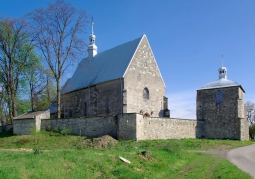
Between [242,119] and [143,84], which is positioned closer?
[242,119]

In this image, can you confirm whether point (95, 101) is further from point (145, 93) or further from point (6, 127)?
point (6, 127)

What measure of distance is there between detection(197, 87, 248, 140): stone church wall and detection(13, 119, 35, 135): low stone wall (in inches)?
722

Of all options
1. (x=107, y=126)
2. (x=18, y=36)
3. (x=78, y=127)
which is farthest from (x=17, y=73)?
(x=107, y=126)

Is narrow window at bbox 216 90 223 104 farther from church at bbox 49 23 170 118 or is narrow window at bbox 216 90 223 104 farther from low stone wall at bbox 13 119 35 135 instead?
low stone wall at bbox 13 119 35 135

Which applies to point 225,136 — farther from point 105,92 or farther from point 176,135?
point 105,92

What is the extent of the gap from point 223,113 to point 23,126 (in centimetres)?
2141

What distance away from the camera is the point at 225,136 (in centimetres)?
2995

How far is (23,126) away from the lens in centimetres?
2695

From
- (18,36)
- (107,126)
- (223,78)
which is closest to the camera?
(107,126)

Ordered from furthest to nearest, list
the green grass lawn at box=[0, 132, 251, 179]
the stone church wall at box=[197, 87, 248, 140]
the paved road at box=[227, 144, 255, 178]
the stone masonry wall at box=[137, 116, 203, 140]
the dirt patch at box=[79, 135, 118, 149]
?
the stone church wall at box=[197, 87, 248, 140] < the stone masonry wall at box=[137, 116, 203, 140] < the dirt patch at box=[79, 135, 118, 149] < the paved road at box=[227, 144, 255, 178] < the green grass lawn at box=[0, 132, 251, 179]

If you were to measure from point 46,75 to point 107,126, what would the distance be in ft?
56.6

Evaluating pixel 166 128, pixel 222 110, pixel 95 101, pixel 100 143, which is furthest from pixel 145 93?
pixel 100 143

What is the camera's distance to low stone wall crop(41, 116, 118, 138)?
22969mm

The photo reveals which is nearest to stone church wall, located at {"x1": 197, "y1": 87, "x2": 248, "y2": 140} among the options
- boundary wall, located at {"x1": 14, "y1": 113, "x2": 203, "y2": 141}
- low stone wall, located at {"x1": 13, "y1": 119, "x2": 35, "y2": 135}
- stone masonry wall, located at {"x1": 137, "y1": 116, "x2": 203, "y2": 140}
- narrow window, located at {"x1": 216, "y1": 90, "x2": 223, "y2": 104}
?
narrow window, located at {"x1": 216, "y1": 90, "x2": 223, "y2": 104}
